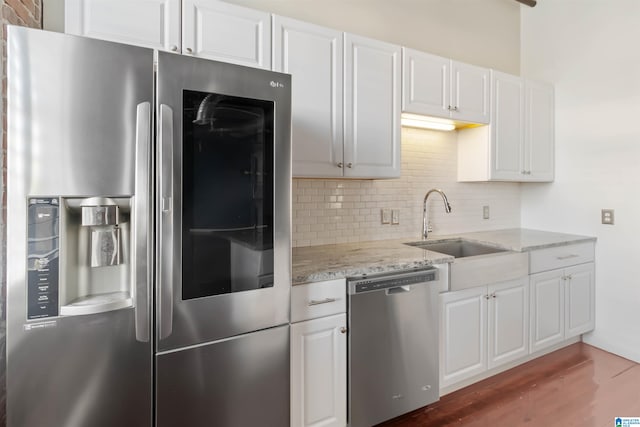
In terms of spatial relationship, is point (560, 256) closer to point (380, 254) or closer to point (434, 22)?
point (380, 254)

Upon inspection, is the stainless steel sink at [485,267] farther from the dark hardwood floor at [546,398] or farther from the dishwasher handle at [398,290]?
the dark hardwood floor at [546,398]

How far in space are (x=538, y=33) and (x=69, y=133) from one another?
12.7 ft

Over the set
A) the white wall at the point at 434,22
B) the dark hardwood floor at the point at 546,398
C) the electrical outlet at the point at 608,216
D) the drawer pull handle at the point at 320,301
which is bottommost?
the dark hardwood floor at the point at 546,398

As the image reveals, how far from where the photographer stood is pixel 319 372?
1.59m

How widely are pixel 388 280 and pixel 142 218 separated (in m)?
1.18

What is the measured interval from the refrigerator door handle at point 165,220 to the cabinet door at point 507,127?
249cm

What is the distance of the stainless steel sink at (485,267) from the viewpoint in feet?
6.67

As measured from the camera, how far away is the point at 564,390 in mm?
2178

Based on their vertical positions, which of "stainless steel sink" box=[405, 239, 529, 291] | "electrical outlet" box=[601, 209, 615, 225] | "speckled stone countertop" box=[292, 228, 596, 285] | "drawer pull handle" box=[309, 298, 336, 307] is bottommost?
"drawer pull handle" box=[309, 298, 336, 307]

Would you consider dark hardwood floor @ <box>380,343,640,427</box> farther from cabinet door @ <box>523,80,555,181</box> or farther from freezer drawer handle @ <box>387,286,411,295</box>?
cabinet door @ <box>523,80,555,181</box>

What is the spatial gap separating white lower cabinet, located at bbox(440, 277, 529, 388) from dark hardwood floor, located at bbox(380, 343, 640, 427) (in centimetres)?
15

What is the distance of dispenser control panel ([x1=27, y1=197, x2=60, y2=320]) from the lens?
3.19 feet

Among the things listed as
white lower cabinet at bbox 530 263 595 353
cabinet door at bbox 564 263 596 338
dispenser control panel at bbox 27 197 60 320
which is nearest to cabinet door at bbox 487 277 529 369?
white lower cabinet at bbox 530 263 595 353

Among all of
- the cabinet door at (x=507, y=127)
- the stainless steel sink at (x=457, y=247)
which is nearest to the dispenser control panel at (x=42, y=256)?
→ the stainless steel sink at (x=457, y=247)
